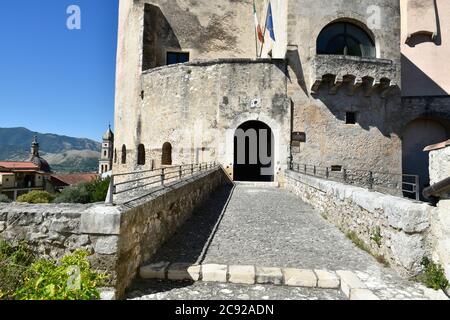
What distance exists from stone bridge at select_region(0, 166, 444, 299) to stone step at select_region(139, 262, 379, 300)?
1 cm

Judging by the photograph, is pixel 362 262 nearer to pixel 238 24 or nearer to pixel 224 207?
pixel 224 207

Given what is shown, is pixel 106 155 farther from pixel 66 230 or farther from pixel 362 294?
pixel 362 294

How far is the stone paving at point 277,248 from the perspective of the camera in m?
3.29

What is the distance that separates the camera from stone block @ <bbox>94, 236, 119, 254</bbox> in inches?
115

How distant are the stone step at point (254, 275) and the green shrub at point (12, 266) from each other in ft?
Answer: 3.89

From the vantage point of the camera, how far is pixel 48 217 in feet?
9.98

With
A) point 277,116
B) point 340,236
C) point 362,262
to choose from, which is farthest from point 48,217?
point 277,116

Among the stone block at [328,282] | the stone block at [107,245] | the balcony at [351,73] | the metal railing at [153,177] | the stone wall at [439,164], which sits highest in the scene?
the balcony at [351,73]

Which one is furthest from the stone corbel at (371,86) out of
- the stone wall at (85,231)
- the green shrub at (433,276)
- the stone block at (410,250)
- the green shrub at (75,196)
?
the green shrub at (75,196)

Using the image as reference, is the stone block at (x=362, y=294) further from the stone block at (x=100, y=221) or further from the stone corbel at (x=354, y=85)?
the stone corbel at (x=354, y=85)

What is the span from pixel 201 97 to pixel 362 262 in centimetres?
1165

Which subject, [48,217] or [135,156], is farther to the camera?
[135,156]

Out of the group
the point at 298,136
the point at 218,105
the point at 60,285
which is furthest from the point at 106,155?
the point at 60,285

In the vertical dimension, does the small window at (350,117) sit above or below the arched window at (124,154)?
above
